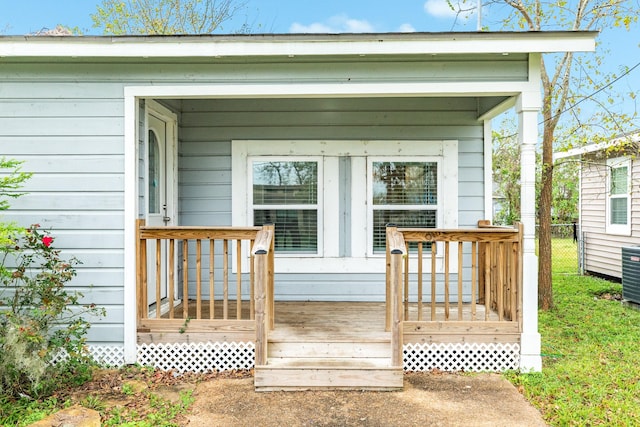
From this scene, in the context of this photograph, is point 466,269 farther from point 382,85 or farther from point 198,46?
point 198,46

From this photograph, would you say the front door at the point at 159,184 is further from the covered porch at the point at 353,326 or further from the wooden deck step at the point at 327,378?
the wooden deck step at the point at 327,378

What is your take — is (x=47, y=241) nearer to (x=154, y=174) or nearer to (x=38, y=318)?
(x=38, y=318)

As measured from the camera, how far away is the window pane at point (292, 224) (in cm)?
544

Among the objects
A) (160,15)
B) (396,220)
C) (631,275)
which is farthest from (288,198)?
(160,15)

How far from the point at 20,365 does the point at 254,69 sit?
283 cm

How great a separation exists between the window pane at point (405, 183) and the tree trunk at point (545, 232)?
7.16 ft

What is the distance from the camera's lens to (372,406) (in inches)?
133

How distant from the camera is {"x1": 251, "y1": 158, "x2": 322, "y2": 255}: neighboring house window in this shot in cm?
544

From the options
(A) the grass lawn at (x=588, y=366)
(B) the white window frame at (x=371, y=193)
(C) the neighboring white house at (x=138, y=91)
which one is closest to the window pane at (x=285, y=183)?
(B) the white window frame at (x=371, y=193)

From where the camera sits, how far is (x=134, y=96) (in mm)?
4047

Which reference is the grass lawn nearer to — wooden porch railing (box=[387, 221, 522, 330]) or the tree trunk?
the tree trunk

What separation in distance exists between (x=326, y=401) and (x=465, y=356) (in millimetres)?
1388

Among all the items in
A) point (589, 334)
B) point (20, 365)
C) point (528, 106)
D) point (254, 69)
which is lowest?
point (589, 334)

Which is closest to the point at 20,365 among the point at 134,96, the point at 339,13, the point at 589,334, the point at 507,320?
the point at 134,96
